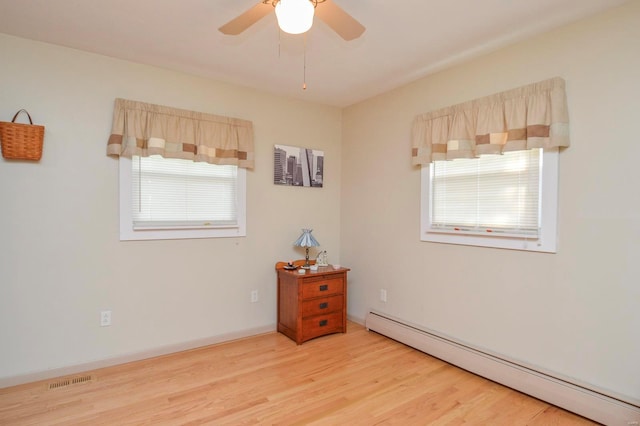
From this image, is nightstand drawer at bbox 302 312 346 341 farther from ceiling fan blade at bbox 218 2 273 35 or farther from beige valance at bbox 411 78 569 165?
ceiling fan blade at bbox 218 2 273 35

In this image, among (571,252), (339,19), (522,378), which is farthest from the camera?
(522,378)

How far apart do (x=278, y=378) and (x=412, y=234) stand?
176 centimetres

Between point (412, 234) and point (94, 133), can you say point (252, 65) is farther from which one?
point (412, 234)

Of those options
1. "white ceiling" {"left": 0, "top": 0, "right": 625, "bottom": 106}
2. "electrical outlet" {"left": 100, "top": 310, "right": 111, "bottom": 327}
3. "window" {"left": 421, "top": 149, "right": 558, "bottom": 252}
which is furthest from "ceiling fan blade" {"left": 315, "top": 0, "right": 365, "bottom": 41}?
"electrical outlet" {"left": 100, "top": 310, "right": 111, "bottom": 327}

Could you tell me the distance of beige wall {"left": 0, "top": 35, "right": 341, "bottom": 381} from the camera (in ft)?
7.99

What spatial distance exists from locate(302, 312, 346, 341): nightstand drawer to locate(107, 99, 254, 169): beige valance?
1675 mm

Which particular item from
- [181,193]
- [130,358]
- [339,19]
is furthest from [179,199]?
[339,19]

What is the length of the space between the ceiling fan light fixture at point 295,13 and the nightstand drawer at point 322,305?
8.09ft

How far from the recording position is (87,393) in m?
2.32

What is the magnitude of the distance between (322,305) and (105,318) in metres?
1.91

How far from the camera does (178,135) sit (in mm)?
2977

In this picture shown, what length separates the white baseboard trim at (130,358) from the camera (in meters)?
2.43

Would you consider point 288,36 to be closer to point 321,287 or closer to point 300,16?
point 300,16

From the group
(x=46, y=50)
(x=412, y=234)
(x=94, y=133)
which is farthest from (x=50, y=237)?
(x=412, y=234)
